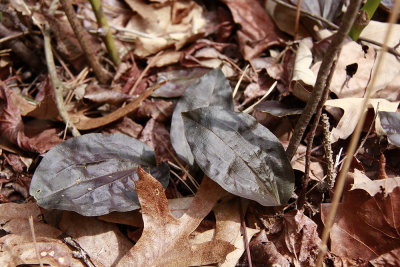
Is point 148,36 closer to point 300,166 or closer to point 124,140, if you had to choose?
point 124,140

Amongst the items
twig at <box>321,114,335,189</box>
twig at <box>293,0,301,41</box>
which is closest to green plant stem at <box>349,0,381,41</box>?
twig at <box>293,0,301,41</box>

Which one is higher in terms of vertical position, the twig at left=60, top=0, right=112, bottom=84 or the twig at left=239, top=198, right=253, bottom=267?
the twig at left=60, top=0, right=112, bottom=84

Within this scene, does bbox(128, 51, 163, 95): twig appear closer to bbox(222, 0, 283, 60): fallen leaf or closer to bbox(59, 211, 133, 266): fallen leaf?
bbox(222, 0, 283, 60): fallen leaf

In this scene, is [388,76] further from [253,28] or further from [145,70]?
[145,70]

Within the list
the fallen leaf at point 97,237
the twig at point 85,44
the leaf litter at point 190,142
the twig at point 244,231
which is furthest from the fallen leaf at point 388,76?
the twig at point 85,44

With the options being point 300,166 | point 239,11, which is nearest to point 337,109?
point 300,166

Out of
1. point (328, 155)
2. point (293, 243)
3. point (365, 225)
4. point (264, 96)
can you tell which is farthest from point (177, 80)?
point (365, 225)
